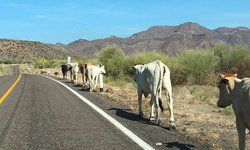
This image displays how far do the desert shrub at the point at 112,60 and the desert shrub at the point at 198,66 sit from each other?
1050 cm

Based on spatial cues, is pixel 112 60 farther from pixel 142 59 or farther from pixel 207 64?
pixel 207 64

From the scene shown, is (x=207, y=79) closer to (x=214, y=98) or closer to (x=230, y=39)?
(x=214, y=98)

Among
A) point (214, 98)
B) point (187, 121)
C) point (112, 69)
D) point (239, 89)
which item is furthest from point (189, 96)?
point (112, 69)

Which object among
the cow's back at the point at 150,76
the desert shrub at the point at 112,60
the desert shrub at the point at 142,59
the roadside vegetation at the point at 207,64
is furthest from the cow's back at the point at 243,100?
the desert shrub at the point at 112,60

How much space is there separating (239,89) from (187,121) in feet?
16.9

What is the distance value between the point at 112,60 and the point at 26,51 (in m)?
115

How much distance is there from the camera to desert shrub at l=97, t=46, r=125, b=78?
40.5 metres

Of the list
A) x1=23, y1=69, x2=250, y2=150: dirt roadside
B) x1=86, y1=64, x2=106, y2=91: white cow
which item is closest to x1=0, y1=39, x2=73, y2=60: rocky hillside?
x1=86, y1=64, x2=106, y2=91: white cow

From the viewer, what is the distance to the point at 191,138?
9523 millimetres

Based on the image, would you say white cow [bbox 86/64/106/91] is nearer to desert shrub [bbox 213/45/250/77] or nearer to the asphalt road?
the asphalt road

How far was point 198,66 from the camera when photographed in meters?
28.5

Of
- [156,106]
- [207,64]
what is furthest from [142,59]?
[156,106]

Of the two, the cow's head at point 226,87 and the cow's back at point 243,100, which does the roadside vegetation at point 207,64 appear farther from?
the cow's back at point 243,100

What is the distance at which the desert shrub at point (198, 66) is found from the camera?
28095 mm
